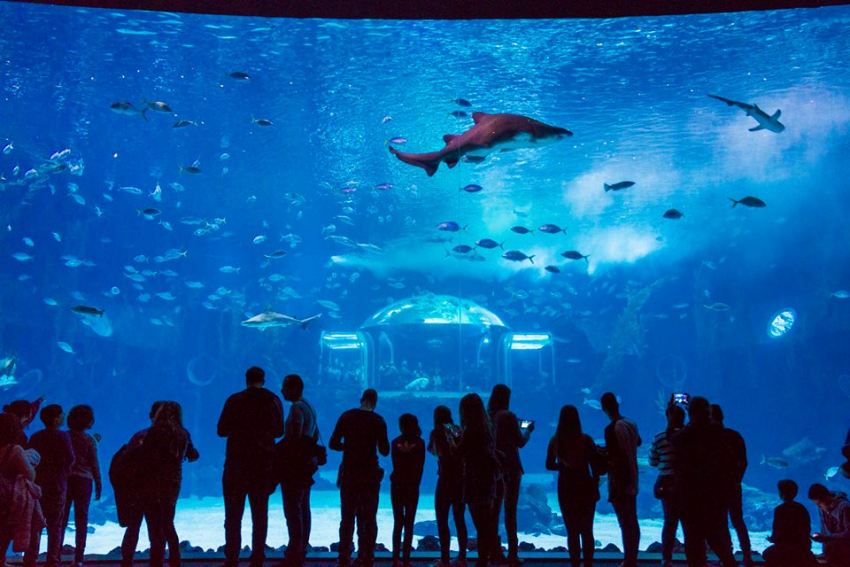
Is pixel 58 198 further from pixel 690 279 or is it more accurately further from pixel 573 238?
pixel 690 279

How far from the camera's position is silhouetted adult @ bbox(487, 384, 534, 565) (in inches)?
200

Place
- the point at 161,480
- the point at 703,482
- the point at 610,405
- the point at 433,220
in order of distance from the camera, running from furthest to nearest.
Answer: the point at 433,220
the point at 610,405
the point at 161,480
the point at 703,482

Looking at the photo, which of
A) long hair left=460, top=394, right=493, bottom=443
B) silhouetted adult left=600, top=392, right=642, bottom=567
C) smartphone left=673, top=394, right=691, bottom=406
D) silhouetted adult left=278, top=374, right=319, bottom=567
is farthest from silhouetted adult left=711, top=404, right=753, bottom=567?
silhouetted adult left=278, top=374, right=319, bottom=567

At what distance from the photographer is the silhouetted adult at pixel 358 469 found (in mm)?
4855

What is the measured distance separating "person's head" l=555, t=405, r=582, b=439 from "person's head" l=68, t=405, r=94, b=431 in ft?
13.6

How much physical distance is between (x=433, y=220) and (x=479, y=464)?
23580mm

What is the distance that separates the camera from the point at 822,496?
14.9 feet

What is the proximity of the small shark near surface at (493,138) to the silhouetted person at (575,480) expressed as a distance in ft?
10.2

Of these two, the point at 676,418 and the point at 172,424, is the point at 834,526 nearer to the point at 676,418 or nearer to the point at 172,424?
the point at 676,418

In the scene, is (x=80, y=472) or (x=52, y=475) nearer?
(x=52, y=475)

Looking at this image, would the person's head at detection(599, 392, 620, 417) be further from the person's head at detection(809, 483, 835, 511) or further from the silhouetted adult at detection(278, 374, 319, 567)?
the silhouetted adult at detection(278, 374, 319, 567)

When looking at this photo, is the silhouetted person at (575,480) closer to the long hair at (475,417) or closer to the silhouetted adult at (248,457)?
the long hair at (475,417)

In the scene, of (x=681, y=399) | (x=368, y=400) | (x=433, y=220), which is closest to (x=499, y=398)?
(x=368, y=400)

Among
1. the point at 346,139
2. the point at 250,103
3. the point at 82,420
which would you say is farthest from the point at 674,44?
the point at 82,420
